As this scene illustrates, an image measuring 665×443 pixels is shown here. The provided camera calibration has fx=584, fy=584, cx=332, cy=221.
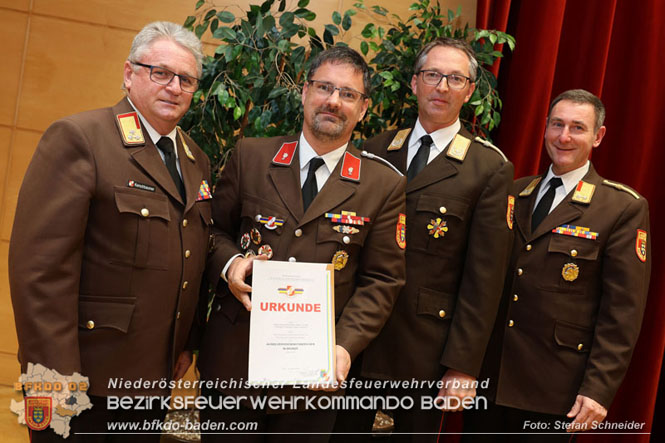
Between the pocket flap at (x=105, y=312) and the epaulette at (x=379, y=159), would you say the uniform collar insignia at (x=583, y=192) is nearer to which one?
the epaulette at (x=379, y=159)

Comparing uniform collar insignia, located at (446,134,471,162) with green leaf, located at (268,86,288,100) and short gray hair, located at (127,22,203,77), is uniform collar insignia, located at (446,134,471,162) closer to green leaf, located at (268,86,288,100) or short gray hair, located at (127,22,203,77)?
green leaf, located at (268,86,288,100)

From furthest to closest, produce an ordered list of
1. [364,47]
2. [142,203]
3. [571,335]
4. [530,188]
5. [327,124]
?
[364,47]
[530,188]
[571,335]
[327,124]
[142,203]

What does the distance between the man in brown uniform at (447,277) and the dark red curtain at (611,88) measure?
136 centimetres

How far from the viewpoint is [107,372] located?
5.88 ft

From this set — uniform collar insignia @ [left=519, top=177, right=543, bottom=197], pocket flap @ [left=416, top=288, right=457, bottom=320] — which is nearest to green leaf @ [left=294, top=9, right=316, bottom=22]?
uniform collar insignia @ [left=519, top=177, right=543, bottom=197]

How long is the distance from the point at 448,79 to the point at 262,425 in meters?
1.49

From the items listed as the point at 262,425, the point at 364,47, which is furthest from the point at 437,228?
the point at 364,47

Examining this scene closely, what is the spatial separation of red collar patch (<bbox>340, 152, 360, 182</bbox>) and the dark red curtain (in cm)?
171

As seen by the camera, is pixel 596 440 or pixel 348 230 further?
pixel 596 440

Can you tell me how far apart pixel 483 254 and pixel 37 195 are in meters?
1.54

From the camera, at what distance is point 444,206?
2250mm

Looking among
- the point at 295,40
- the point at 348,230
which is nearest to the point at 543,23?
the point at 295,40

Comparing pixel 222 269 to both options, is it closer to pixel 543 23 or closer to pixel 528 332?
pixel 528 332

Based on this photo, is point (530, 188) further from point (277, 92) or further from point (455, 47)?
point (277, 92)
